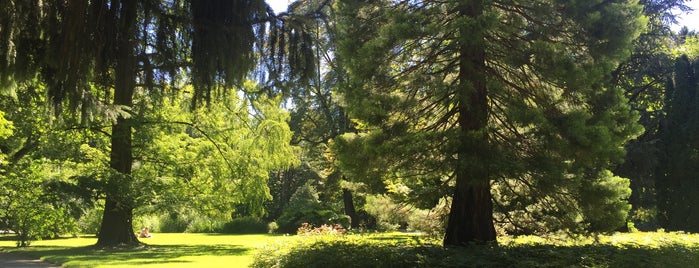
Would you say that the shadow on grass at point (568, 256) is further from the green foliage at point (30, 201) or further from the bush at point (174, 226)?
the bush at point (174, 226)

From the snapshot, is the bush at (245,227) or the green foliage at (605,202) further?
the bush at (245,227)

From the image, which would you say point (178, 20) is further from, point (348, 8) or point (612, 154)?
point (612, 154)

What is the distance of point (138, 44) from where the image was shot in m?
5.95

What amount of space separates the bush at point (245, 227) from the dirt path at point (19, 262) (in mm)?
19629

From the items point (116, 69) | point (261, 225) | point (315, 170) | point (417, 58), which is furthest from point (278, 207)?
point (116, 69)

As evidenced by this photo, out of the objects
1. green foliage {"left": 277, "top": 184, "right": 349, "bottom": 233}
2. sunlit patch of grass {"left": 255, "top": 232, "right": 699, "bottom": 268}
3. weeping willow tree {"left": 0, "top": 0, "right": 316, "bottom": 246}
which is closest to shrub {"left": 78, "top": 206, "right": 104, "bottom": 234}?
green foliage {"left": 277, "top": 184, "right": 349, "bottom": 233}

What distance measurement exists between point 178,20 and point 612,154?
7017 millimetres

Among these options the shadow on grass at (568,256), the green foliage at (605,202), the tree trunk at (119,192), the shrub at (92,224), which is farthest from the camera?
the shrub at (92,224)

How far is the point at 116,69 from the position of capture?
584cm

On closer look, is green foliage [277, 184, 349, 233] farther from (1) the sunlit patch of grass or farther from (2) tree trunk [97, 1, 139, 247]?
(1) the sunlit patch of grass

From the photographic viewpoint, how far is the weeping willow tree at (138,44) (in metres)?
5.14

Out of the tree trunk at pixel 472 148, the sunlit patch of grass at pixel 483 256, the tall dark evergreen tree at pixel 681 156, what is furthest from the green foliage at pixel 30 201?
the tall dark evergreen tree at pixel 681 156

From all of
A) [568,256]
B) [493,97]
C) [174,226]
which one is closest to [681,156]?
[493,97]

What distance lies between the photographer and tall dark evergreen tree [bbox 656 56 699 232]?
824 inches
